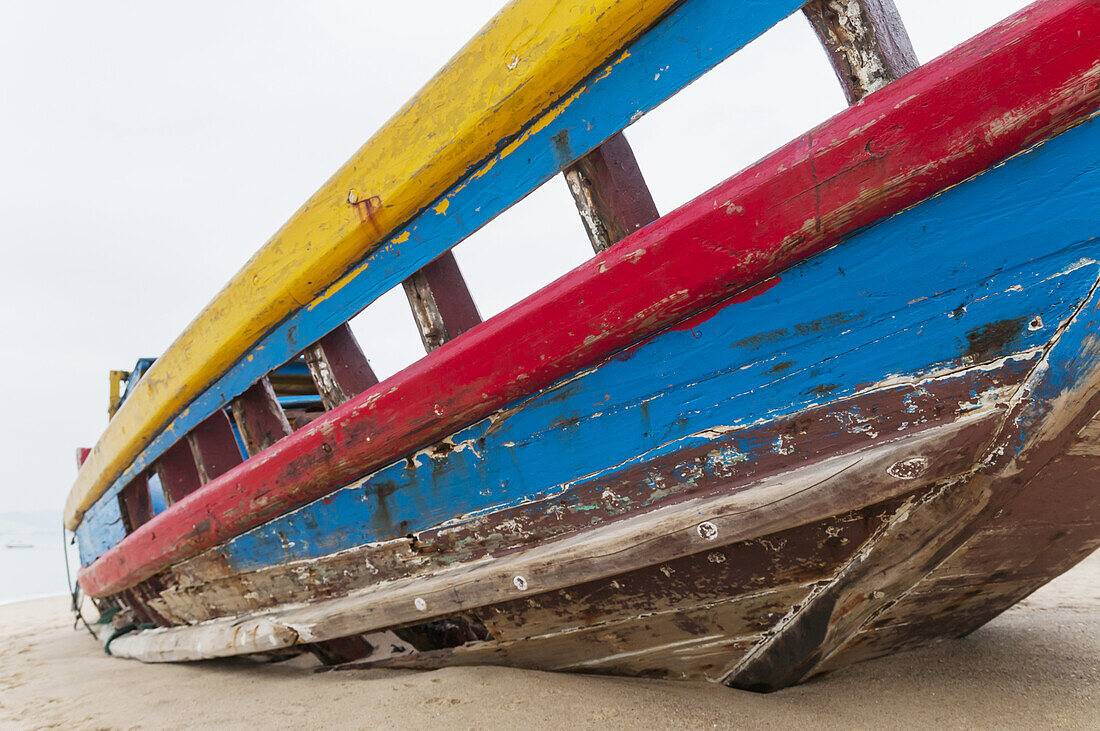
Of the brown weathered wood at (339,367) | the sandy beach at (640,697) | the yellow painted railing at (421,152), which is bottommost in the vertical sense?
the sandy beach at (640,697)

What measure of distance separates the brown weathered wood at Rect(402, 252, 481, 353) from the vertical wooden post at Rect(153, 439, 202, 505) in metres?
1.73

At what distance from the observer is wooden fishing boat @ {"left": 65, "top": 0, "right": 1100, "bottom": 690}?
100 cm

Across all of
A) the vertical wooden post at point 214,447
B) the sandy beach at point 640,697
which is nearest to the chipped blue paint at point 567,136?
the vertical wooden post at point 214,447

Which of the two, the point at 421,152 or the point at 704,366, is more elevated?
the point at 421,152

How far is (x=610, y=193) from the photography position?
4.56ft

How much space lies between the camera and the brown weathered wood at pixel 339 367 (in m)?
1.90

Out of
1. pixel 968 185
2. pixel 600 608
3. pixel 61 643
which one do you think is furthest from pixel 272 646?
pixel 61 643

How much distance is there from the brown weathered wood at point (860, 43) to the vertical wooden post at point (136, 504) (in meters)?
3.42

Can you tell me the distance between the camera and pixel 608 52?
1.31 metres

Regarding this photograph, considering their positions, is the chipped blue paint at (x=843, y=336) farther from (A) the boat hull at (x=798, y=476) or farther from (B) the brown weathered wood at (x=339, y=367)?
(B) the brown weathered wood at (x=339, y=367)

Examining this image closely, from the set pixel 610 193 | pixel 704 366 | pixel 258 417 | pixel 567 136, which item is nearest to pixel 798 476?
pixel 704 366

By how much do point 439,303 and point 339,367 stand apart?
0.44 metres

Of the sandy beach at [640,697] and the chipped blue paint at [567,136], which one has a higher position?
the chipped blue paint at [567,136]

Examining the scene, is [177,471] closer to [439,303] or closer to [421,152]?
[439,303]
